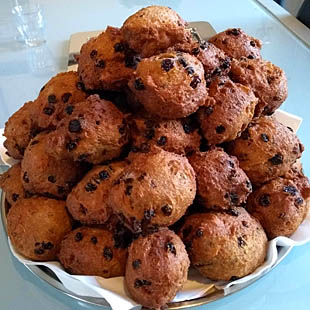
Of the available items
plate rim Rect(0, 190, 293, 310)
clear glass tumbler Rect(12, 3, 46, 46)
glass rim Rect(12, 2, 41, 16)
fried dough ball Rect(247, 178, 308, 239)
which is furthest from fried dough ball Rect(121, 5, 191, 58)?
glass rim Rect(12, 2, 41, 16)

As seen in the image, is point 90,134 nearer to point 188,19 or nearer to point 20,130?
point 20,130

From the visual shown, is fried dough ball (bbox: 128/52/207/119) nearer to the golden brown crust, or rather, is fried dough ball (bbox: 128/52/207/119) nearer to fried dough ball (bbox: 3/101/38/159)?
the golden brown crust

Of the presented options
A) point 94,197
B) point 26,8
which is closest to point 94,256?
point 94,197

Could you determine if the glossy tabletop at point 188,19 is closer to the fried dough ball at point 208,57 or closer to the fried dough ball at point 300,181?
the fried dough ball at point 300,181

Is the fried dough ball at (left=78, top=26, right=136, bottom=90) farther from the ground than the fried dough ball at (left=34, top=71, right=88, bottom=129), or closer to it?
farther from the ground

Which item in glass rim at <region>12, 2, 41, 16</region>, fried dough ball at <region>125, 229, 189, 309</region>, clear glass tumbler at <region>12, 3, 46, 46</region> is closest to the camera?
fried dough ball at <region>125, 229, 189, 309</region>

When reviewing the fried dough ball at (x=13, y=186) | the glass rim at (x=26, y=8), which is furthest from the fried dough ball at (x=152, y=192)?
the glass rim at (x=26, y=8)
